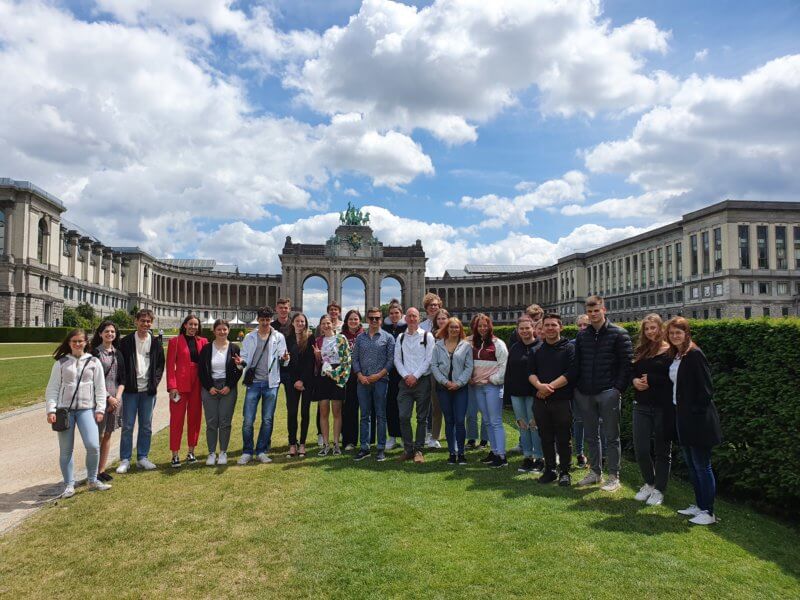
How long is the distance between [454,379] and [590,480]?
2783 mm

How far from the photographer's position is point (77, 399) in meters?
7.92

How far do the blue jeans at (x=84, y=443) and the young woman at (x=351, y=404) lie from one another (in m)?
4.41

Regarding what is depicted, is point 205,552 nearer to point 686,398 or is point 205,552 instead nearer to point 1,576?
point 1,576

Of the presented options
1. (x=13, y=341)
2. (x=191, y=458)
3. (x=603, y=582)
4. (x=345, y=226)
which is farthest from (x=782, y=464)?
(x=345, y=226)

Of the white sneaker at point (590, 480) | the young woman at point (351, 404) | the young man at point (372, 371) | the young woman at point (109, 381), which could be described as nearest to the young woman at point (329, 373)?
the young man at point (372, 371)

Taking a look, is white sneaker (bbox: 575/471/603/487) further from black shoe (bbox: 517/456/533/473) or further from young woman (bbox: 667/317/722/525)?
young woman (bbox: 667/317/722/525)

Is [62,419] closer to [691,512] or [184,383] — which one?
[184,383]

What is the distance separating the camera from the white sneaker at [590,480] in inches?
322

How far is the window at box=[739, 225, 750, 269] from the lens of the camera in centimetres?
5897

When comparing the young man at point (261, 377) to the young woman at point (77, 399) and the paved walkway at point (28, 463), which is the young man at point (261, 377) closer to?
the young woman at point (77, 399)

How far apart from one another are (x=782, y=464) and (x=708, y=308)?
6305 cm

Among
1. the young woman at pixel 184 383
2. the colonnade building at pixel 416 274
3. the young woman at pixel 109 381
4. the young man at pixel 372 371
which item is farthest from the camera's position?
the colonnade building at pixel 416 274

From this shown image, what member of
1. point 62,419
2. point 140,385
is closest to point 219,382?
point 140,385

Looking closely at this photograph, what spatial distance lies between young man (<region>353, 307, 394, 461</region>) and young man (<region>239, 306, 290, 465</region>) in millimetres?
1560
